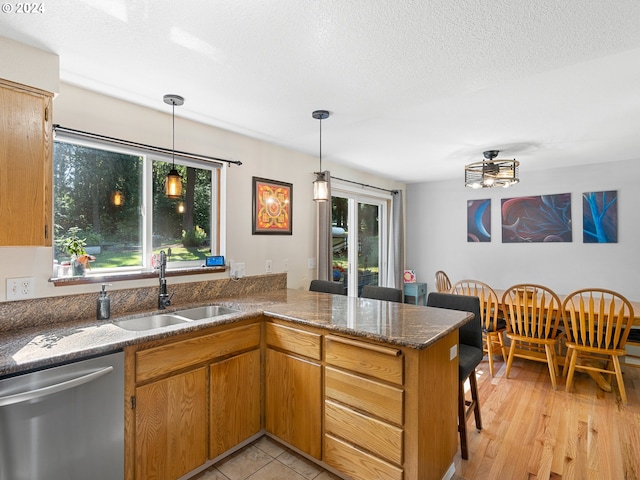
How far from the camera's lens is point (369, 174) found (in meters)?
4.77

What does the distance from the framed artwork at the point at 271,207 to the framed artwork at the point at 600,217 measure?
12.2 feet

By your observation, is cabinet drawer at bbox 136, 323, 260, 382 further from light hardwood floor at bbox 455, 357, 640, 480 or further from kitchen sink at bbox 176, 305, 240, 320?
light hardwood floor at bbox 455, 357, 640, 480

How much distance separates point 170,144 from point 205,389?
1.80 meters

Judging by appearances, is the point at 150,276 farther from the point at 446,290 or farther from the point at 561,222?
the point at 561,222

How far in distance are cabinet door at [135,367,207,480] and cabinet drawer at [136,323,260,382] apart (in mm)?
65

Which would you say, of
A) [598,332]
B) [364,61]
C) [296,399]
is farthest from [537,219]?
[296,399]

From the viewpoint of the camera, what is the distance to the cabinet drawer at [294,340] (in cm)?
198

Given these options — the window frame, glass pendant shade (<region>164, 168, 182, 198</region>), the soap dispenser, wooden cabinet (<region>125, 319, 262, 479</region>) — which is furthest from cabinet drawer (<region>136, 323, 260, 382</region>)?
glass pendant shade (<region>164, 168, 182, 198</region>)

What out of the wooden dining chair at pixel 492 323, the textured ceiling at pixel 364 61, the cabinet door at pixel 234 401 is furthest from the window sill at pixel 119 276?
the wooden dining chair at pixel 492 323

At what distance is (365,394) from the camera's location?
1747mm

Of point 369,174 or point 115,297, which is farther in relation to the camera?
point 369,174

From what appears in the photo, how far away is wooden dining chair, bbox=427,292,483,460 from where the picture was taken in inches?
83.4

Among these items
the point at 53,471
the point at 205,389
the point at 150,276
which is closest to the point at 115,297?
the point at 150,276

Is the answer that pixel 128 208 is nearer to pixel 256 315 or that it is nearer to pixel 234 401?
pixel 256 315
